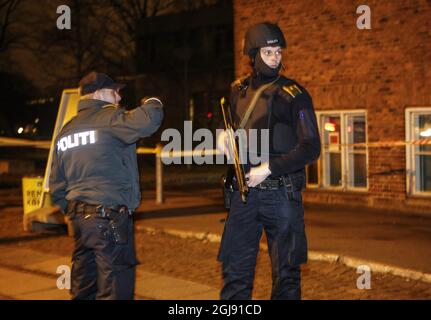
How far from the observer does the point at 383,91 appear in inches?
498

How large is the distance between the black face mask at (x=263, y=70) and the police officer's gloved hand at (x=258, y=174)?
24.8 inches

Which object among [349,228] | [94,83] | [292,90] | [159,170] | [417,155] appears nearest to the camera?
[292,90]

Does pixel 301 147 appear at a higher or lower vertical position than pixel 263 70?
lower

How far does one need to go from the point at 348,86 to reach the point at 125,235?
8.66 meters

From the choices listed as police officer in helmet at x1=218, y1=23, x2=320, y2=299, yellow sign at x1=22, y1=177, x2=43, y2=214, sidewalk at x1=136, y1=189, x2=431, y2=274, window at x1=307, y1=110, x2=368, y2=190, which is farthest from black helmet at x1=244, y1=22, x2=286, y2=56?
window at x1=307, y1=110, x2=368, y2=190

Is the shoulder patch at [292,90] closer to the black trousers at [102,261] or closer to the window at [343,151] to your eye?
the black trousers at [102,261]

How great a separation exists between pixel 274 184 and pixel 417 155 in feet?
26.6

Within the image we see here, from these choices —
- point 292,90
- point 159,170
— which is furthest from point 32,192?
point 292,90

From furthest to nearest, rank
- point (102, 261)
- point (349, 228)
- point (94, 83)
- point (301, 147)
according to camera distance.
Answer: point (349, 228)
point (94, 83)
point (102, 261)
point (301, 147)

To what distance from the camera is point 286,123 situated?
4969 millimetres

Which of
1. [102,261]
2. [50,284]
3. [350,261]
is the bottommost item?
[50,284]

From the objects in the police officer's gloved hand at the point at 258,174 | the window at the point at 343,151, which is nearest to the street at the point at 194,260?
the window at the point at 343,151

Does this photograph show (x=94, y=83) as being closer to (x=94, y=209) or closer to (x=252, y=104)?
(x=94, y=209)
